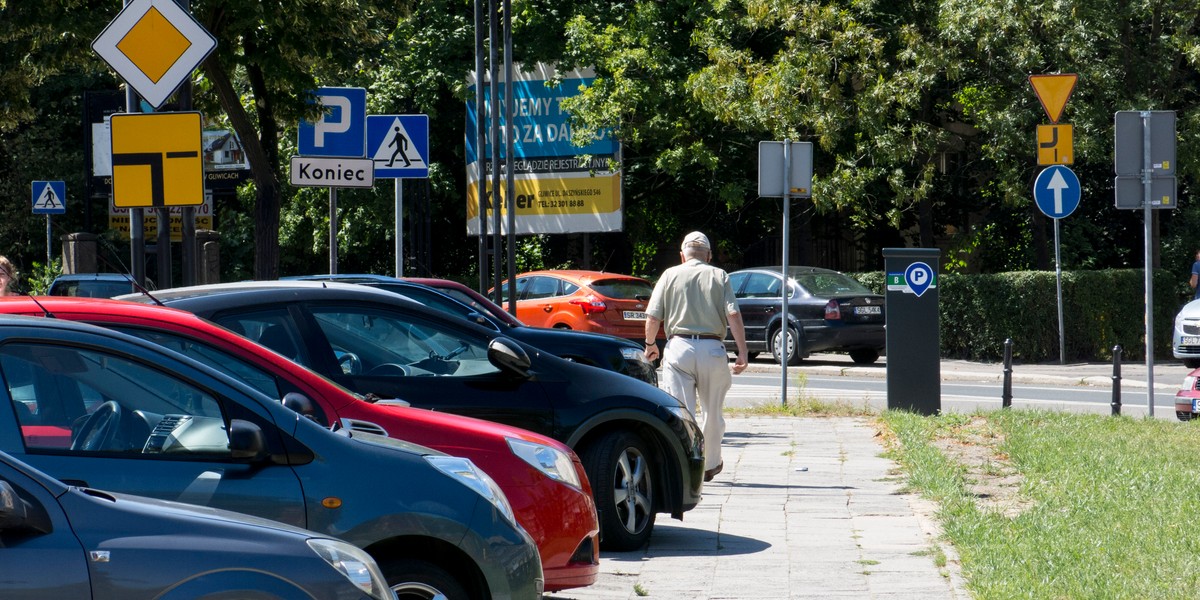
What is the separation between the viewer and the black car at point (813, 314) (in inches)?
932

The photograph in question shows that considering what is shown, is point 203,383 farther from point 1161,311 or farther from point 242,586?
point 1161,311

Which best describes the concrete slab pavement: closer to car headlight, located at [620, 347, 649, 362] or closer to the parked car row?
the parked car row

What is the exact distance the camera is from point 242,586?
3797 millimetres

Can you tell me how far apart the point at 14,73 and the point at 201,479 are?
16.1 m

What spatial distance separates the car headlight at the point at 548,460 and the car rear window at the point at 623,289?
17.0m

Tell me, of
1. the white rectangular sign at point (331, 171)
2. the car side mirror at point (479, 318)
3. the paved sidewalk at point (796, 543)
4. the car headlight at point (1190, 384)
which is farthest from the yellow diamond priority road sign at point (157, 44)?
the car headlight at point (1190, 384)

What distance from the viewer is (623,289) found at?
77.8 feet

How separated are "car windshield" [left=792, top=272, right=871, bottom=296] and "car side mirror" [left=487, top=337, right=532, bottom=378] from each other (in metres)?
17.2

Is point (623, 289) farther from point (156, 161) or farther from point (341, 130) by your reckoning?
point (156, 161)

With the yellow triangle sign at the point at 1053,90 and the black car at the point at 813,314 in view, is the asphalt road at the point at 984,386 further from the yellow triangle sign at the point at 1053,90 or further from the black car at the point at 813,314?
the yellow triangle sign at the point at 1053,90

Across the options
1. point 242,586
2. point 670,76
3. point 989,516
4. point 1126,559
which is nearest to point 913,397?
point 989,516

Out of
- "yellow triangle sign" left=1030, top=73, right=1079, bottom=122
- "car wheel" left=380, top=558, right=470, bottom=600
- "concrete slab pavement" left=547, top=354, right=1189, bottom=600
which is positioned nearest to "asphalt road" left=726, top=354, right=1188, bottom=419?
"yellow triangle sign" left=1030, top=73, right=1079, bottom=122

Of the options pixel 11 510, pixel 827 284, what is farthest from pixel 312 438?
pixel 827 284

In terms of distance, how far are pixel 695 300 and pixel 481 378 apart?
10.5 ft
